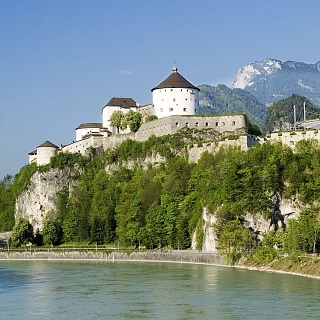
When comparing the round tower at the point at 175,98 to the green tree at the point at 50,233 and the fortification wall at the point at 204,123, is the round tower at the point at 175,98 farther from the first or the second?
the green tree at the point at 50,233

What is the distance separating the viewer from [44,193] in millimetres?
86938

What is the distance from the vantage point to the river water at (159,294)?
1487 inches

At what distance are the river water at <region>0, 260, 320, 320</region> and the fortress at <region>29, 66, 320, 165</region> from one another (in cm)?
1911

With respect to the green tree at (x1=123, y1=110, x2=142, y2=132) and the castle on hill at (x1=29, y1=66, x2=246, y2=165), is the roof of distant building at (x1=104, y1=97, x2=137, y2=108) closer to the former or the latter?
the castle on hill at (x1=29, y1=66, x2=246, y2=165)

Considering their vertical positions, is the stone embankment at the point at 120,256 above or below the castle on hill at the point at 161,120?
below

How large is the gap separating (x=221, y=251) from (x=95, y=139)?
28.4 m

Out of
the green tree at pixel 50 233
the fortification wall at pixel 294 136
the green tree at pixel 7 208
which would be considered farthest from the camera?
the green tree at pixel 7 208

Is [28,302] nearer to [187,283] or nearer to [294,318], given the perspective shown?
[187,283]

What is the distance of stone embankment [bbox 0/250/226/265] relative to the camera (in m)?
62.4

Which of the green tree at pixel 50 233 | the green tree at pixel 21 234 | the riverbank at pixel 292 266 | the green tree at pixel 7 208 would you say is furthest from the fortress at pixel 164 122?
the riverbank at pixel 292 266

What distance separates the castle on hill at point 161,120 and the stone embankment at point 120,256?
12862mm

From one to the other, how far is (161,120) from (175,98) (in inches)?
126

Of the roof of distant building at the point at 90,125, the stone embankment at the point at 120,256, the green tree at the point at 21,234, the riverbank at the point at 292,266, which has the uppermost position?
the roof of distant building at the point at 90,125

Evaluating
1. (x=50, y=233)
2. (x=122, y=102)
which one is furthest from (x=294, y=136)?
(x=50, y=233)
